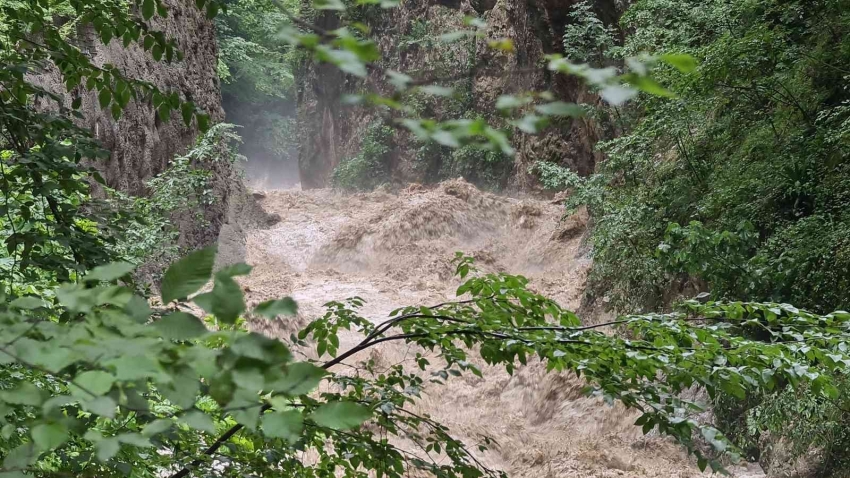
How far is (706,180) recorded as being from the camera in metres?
6.47

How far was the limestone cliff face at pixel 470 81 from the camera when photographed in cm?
1472

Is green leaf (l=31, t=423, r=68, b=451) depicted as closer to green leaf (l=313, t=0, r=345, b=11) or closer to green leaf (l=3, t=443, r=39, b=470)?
green leaf (l=3, t=443, r=39, b=470)

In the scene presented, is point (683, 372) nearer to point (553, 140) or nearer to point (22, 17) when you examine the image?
point (22, 17)

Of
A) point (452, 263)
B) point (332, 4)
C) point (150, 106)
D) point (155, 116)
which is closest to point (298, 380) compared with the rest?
point (332, 4)

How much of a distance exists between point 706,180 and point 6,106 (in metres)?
5.83

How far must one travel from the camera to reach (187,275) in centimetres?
72

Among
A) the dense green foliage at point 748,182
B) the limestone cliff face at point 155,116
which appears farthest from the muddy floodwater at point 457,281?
the limestone cliff face at point 155,116

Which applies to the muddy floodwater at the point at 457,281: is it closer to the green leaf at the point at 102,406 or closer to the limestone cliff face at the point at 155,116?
the limestone cliff face at the point at 155,116

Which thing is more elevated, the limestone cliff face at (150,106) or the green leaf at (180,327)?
the green leaf at (180,327)


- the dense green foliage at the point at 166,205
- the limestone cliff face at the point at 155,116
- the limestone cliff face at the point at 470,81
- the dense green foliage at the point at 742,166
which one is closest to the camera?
the dense green foliage at the point at 742,166

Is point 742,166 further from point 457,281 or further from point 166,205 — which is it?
point 457,281

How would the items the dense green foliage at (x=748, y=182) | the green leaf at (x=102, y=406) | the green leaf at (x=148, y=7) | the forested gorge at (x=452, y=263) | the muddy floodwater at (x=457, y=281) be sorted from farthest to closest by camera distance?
the muddy floodwater at (x=457, y=281), the dense green foliage at (x=748, y=182), the green leaf at (x=148, y=7), the forested gorge at (x=452, y=263), the green leaf at (x=102, y=406)

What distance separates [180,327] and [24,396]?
19cm

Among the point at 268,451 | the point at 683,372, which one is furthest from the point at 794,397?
the point at 268,451
